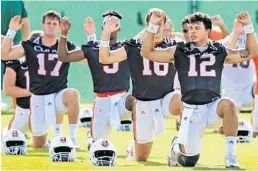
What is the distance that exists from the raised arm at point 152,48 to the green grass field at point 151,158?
90 centimetres

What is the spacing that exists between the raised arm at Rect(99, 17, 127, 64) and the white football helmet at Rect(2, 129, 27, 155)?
1133mm

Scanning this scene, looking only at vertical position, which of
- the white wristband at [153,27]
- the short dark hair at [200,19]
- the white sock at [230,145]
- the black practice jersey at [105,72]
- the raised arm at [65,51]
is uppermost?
the short dark hair at [200,19]

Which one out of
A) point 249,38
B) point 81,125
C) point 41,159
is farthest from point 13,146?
point 81,125

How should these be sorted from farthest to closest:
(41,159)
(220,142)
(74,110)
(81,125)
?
(81,125), (220,142), (74,110), (41,159)

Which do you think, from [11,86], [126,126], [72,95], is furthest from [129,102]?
[126,126]

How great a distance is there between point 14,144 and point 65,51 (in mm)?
1026

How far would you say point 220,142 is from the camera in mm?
12078

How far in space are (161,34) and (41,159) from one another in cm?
152

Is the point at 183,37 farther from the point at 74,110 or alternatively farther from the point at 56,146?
the point at 56,146

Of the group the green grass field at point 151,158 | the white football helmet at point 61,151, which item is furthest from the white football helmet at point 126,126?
the white football helmet at point 61,151

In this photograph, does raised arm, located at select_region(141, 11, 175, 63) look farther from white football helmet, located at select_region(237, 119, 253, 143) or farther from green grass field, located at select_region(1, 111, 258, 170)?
white football helmet, located at select_region(237, 119, 253, 143)

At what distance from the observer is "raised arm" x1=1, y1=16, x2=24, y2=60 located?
11.0 meters

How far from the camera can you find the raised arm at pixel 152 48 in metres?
9.38

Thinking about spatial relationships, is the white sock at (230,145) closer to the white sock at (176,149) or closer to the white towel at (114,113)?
the white sock at (176,149)
